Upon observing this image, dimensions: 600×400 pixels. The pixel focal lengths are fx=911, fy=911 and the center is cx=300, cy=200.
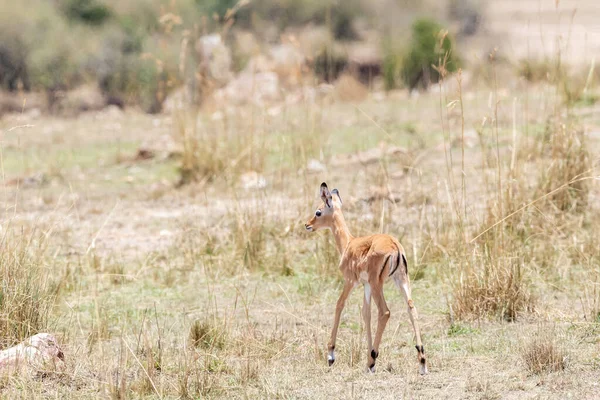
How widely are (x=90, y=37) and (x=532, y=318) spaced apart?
1613 centimetres

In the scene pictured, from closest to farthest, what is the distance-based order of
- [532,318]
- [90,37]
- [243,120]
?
[532,318]
[243,120]
[90,37]

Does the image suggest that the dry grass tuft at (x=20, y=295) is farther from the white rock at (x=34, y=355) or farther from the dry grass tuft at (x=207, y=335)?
the dry grass tuft at (x=207, y=335)

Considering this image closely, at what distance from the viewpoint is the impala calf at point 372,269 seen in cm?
413

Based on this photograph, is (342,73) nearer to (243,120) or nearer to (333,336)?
(243,120)

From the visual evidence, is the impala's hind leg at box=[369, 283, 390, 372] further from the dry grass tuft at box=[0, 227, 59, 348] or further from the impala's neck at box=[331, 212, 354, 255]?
the dry grass tuft at box=[0, 227, 59, 348]

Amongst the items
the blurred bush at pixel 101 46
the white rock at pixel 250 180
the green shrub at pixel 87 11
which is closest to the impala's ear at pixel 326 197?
the white rock at pixel 250 180

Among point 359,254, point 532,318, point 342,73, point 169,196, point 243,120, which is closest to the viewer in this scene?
point 359,254

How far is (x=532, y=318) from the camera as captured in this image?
534 centimetres

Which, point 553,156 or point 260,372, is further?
point 553,156

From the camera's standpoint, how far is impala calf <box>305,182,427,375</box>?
4.13 m

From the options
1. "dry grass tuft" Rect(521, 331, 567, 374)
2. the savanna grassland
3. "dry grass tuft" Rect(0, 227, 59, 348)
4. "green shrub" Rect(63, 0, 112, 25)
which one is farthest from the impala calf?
"green shrub" Rect(63, 0, 112, 25)

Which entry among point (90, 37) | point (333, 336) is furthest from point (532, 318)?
point (90, 37)

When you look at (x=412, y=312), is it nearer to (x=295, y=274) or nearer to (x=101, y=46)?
(x=295, y=274)

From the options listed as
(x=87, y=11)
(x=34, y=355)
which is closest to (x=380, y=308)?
(x=34, y=355)
